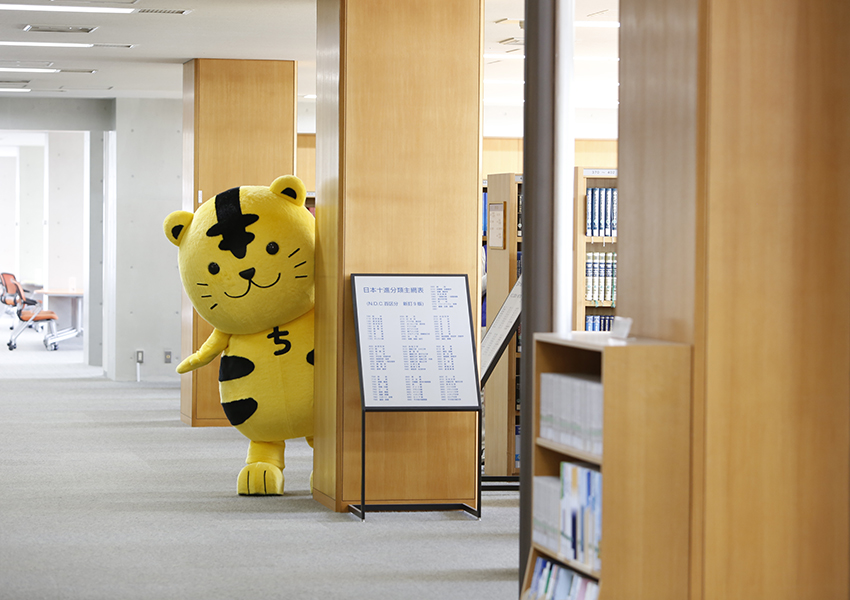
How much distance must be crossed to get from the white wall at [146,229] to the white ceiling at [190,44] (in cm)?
36

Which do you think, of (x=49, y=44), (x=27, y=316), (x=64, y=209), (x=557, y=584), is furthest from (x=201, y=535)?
(x=64, y=209)

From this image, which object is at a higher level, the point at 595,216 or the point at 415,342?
the point at 595,216

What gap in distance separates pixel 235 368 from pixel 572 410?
3.43 meters

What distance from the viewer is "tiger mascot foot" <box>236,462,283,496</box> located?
652cm

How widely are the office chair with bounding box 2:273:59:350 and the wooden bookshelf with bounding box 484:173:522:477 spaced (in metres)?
11.5

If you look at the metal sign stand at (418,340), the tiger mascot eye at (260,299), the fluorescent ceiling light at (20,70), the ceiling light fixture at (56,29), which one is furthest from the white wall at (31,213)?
the metal sign stand at (418,340)

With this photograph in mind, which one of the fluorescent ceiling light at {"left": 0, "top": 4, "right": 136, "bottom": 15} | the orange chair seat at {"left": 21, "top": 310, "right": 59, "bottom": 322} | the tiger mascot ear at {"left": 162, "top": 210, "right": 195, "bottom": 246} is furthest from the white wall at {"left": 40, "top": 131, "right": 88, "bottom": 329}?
the tiger mascot ear at {"left": 162, "top": 210, "right": 195, "bottom": 246}

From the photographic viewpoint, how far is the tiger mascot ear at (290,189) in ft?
21.4

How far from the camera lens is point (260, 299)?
6410 mm

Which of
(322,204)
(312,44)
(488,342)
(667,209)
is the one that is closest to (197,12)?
(312,44)

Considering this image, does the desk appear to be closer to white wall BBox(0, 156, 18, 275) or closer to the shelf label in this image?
white wall BBox(0, 156, 18, 275)

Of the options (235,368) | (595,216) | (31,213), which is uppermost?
(31,213)

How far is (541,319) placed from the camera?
13.4 ft

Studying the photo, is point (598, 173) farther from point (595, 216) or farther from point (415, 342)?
point (415, 342)
